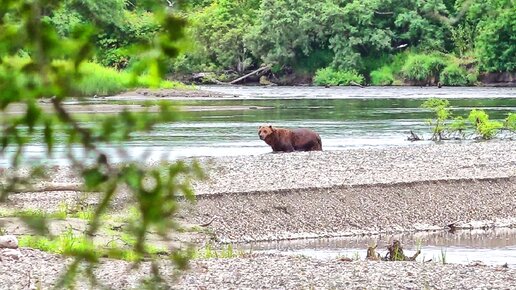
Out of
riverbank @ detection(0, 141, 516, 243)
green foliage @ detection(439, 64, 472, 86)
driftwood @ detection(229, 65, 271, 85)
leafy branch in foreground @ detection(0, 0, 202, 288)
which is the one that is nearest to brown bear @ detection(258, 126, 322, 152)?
riverbank @ detection(0, 141, 516, 243)

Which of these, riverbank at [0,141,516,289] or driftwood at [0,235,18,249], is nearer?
riverbank at [0,141,516,289]

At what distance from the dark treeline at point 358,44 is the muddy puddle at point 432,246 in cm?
5370

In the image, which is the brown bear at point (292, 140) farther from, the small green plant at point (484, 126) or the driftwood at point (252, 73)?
the driftwood at point (252, 73)

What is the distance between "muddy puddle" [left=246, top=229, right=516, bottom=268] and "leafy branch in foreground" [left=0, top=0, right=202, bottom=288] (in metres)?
10.9

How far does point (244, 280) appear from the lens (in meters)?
10.4

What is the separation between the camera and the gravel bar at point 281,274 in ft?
32.9

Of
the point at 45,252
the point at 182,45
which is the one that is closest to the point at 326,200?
the point at 45,252

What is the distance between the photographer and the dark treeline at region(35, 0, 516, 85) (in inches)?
2790

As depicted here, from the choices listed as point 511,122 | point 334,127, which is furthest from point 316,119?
point 511,122

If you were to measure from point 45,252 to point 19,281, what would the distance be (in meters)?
1.69

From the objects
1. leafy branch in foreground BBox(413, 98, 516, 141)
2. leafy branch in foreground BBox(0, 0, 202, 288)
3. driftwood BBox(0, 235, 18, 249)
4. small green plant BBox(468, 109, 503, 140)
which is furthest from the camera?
leafy branch in foreground BBox(413, 98, 516, 141)

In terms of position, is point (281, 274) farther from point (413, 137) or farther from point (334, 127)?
point (334, 127)

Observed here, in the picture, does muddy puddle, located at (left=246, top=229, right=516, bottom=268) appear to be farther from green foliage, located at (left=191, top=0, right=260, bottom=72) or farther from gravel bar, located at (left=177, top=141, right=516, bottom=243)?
green foliage, located at (left=191, top=0, right=260, bottom=72)

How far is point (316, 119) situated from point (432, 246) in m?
23.4
